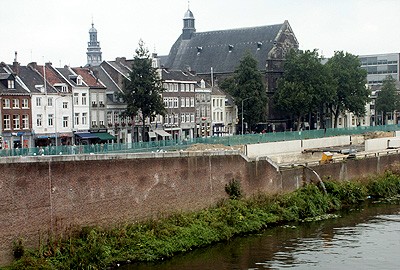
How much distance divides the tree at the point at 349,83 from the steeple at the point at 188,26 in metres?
29.9

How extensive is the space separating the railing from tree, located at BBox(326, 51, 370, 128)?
6.30 meters

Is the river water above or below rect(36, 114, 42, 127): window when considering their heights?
below

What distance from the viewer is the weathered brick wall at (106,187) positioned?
115ft

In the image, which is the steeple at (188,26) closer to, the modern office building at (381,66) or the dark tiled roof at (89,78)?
the modern office building at (381,66)

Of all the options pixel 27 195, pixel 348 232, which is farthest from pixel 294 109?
pixel 27 195

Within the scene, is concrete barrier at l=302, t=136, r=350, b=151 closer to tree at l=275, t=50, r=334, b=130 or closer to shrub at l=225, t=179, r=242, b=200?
tree at l=275, t=50, r=334, b=130

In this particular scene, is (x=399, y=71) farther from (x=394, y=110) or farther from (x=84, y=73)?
(x=84, y=73)

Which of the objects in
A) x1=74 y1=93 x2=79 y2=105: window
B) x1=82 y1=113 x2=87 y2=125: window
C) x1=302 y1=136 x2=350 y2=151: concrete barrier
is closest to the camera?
x1=74 y1=93 x2=79 y2=105: window

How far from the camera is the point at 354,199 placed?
59469mm

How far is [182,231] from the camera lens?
42375 millimetres

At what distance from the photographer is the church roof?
396 ft

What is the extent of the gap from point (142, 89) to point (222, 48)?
45.5 meters

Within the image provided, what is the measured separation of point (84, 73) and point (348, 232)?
4559 cm

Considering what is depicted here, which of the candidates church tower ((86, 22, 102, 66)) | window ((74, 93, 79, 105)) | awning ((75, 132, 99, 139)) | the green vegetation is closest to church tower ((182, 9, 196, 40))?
the green vegetation
